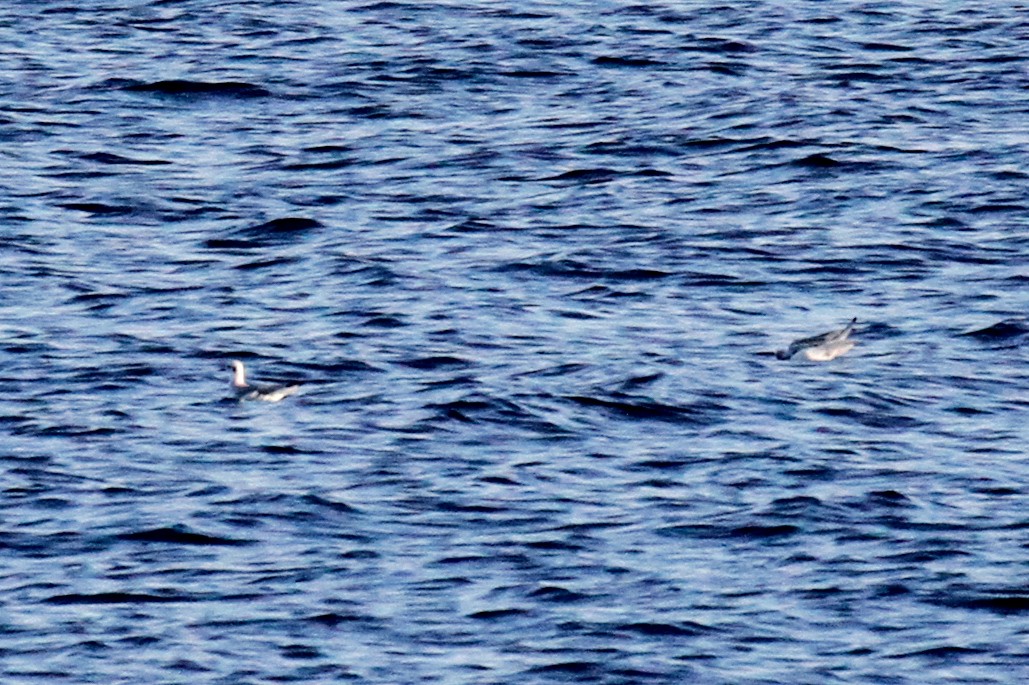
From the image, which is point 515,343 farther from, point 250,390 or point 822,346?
point 250,390

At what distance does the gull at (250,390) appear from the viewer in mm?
18609

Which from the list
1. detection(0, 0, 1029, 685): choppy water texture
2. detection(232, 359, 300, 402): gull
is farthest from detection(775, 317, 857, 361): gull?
detection(232, 359, 300, 402): gull

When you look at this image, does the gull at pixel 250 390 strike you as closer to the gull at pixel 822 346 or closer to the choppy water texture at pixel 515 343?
the choppy water texture at pixel 515 343

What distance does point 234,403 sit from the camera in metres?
18.9

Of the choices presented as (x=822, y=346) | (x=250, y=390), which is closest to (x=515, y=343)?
(x=822, y=346)

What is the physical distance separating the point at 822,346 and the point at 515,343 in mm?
2630

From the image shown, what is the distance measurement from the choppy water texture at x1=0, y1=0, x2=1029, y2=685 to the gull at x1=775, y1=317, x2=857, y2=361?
6.3 inches

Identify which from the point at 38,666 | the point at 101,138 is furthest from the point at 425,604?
the point at 101,138

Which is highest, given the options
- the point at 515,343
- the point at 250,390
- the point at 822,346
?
the point at 250,390

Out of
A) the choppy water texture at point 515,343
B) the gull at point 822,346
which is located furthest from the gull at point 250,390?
the gull at point 822,346

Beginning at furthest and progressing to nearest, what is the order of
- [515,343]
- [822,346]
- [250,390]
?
[515,343], [822,346], [250,390]

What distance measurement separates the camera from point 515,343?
67.8 feet

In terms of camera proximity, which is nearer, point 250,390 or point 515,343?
point 250,390

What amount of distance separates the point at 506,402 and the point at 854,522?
3499 mm
